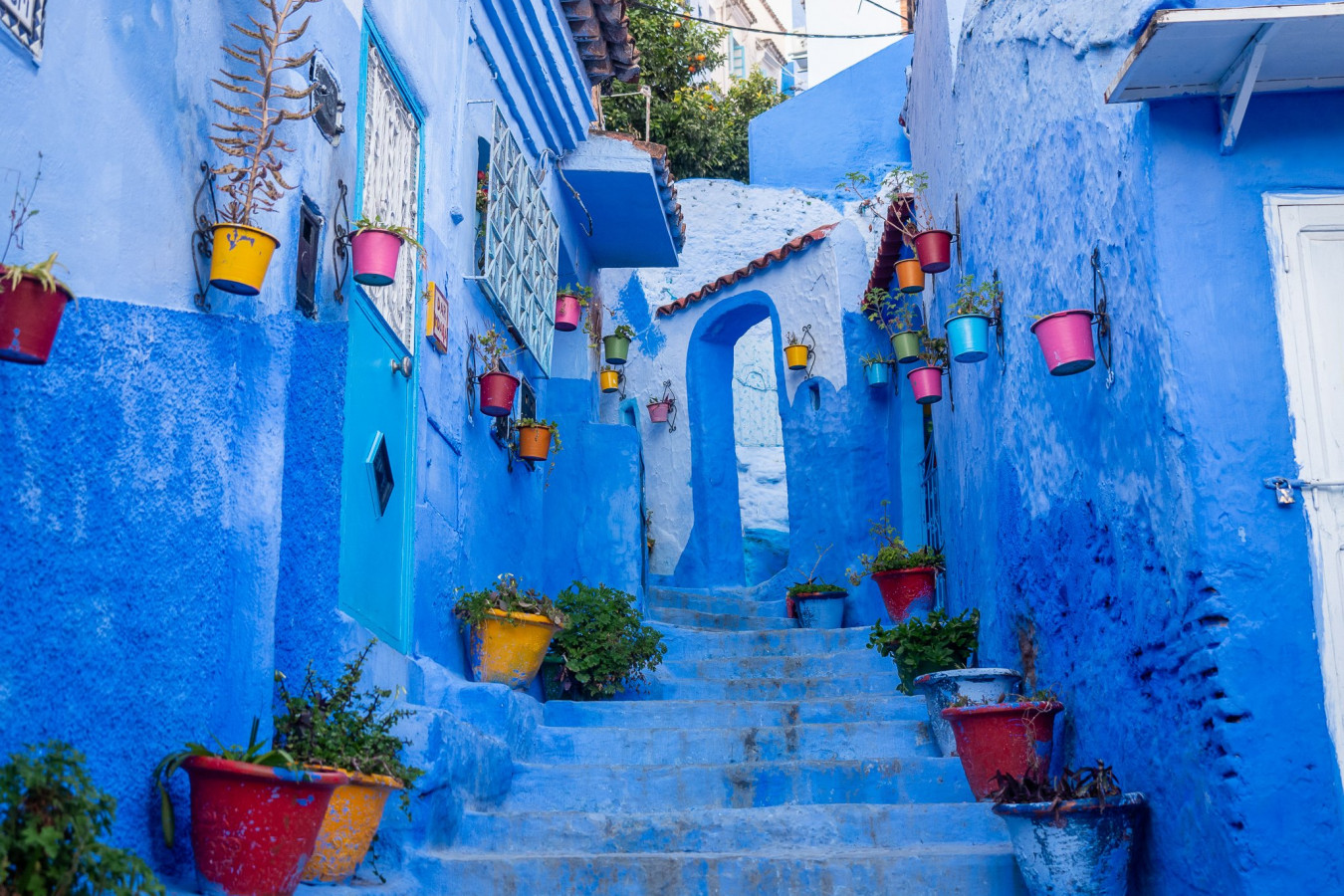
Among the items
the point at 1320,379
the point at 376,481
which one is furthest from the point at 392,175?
the point at 1320,379

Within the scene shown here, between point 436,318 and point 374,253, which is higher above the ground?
point 436,318

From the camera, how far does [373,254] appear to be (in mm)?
4996

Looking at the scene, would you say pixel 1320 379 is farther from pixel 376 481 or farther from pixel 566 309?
pixel 566 309

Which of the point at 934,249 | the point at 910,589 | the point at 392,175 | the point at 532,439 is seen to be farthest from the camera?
the point at 910,589

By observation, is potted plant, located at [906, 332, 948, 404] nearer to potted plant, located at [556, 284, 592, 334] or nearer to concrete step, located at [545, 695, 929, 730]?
concrete step, located at [545, 695, 929, 730]

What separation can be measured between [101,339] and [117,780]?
1178mm

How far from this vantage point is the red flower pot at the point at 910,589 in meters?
8.97

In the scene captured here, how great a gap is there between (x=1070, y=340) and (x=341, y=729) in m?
2.94

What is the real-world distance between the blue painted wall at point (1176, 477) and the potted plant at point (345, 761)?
2.58 metres

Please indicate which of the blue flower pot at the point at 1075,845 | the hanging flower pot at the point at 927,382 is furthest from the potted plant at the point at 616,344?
the blue flower pot at the point at 1075,845

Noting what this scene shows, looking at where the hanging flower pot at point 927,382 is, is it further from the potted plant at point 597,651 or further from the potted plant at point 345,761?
the potted plant at point 345,761

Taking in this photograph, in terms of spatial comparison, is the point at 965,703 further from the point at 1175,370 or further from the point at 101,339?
the point at 101,339

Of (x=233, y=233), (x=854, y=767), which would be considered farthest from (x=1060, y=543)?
(x=233, y=233)

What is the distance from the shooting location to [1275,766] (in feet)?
12.4
